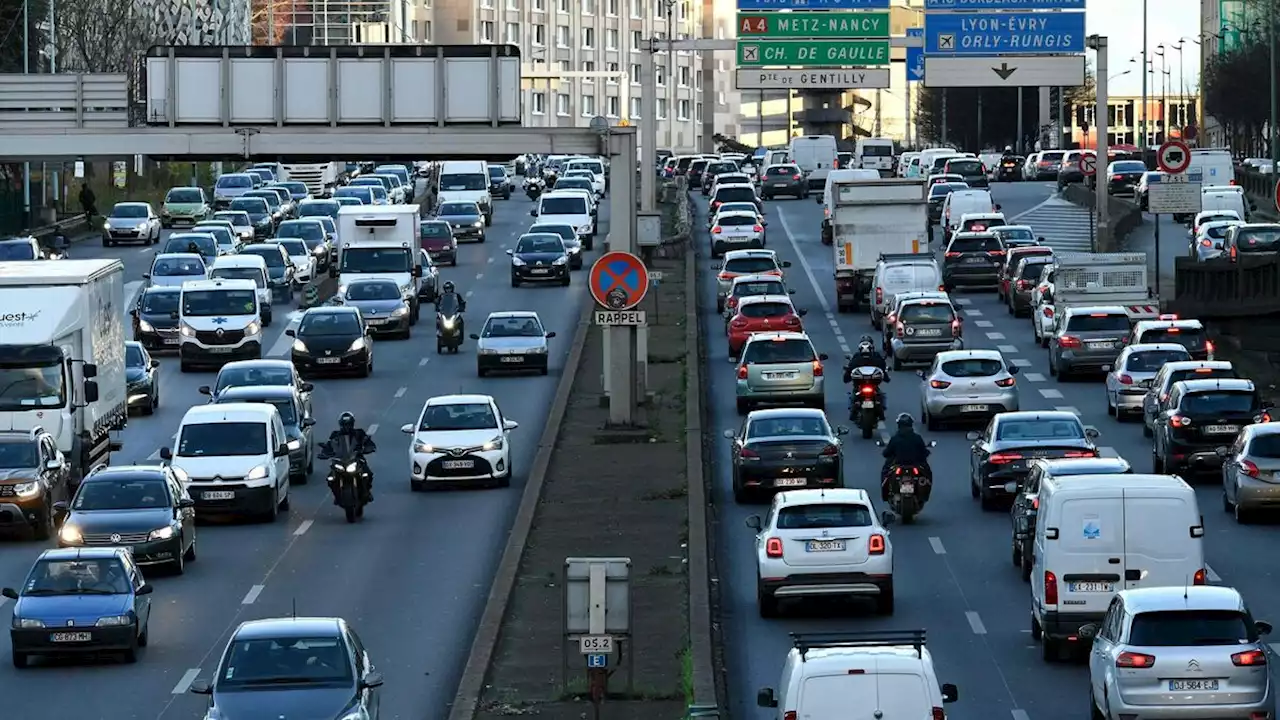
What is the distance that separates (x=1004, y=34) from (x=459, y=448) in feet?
99.0

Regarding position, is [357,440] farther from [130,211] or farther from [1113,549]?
[130,211]

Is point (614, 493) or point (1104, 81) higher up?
point (1104, 81)

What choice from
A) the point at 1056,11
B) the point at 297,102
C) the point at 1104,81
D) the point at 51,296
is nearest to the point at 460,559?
the point at 51,296

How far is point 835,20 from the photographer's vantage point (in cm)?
6100

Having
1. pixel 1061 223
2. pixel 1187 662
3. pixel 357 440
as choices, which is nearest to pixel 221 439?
pixel 357 440

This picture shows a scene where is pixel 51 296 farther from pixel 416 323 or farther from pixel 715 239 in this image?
pixel 715 239

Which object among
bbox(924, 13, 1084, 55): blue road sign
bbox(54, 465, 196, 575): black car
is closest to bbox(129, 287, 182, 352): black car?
bbox(924, 13, 1084, 55): blue road sign

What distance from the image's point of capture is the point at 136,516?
31469 millimetres

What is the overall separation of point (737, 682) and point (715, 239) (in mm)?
54544

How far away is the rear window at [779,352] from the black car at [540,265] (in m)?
24.9

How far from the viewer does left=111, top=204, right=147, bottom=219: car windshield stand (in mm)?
85500

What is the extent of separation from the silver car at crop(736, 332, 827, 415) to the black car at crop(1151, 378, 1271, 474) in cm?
964

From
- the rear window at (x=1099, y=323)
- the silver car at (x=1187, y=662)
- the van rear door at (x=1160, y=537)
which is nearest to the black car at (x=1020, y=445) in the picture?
the van rear door at (x=1160, y=537)

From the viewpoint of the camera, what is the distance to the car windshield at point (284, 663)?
2028 centimetres
